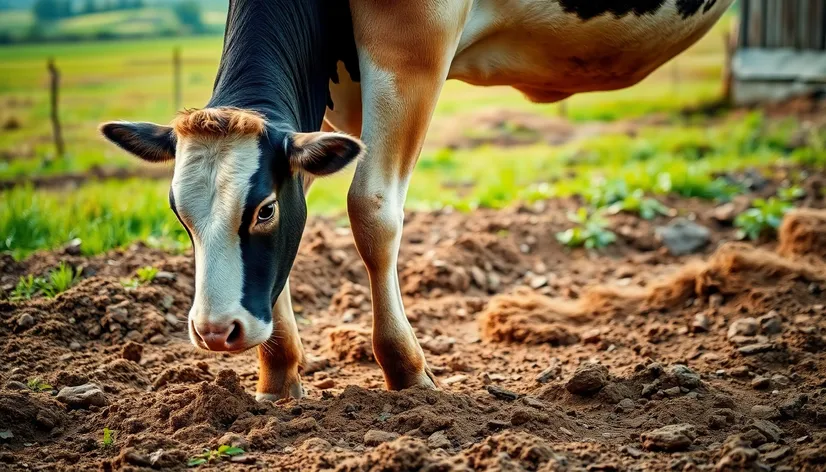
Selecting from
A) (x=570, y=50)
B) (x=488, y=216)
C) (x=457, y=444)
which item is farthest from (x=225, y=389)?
(x=488, y=216)

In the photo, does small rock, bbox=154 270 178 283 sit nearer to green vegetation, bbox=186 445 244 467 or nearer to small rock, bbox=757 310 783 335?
green vegetation, bbox=186 445 244 467

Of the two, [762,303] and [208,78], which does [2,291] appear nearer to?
[762,303]

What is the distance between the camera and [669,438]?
3.48m

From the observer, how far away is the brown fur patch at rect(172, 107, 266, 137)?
3.67 meters

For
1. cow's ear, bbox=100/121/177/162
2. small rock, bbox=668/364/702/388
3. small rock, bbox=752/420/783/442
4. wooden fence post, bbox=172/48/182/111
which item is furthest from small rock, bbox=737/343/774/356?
wooden fence post, bbox=172/48/182/111

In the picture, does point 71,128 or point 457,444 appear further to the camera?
point 71,128

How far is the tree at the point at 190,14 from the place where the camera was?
16.7 m

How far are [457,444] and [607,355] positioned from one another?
172 centimetres

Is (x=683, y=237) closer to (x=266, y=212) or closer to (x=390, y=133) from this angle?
(x=390, y=133)

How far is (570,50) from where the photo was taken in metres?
5.07

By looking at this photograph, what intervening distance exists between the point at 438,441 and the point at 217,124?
4.95ft

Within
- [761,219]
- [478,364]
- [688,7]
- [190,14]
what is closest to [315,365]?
[478,364]

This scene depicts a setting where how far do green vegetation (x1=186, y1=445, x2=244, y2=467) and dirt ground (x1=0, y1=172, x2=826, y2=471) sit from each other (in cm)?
5

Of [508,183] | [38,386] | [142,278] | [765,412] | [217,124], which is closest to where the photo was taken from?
[217,124]
